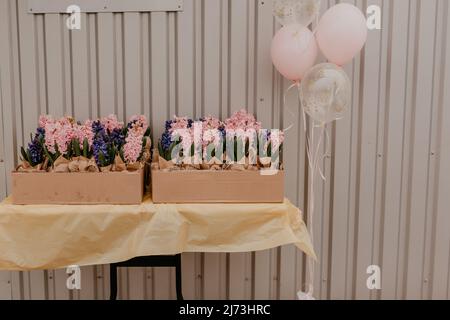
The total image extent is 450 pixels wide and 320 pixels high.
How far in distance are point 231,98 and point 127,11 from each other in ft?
2.18

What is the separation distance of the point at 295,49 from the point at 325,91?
9.1 inches

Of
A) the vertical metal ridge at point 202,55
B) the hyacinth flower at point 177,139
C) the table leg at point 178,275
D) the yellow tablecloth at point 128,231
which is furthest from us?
the vertical metal ridge at point 202,55

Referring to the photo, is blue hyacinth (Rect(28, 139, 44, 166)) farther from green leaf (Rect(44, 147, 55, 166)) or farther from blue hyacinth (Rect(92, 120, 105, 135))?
blue hyacinth (Rect(92, 120, 105, 135))

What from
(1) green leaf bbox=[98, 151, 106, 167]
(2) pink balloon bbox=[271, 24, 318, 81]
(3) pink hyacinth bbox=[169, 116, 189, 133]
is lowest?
(1) green leaf bbox=[98, 151, 106, 167]

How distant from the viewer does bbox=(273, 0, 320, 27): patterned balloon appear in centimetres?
187

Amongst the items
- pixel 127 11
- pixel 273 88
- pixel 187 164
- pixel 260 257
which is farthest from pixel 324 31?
pixel 260 257

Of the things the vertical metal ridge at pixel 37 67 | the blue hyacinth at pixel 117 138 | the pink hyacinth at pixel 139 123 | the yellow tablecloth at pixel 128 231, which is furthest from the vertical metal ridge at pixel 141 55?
the yellow tablecloth at pixel 128 231

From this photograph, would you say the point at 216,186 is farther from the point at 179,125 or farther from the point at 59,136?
the point at 59,136

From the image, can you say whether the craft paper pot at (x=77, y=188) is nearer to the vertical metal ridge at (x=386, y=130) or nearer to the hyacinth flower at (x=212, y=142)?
the hyacinth flower at (x=212, y=142)

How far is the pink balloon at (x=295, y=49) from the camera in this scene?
6.26 feet

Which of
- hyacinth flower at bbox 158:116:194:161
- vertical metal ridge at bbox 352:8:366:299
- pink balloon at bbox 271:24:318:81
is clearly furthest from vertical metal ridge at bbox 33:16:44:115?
vertical metal ridge at bbox 352:8:366:299

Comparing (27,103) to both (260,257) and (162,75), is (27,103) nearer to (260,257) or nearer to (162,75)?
(162,75)

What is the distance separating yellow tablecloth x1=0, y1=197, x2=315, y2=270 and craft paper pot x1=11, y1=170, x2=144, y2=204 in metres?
0.03

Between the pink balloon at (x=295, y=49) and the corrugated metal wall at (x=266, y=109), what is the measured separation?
0.26 m
